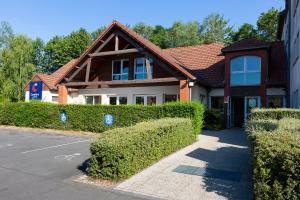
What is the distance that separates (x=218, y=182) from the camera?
20.7 feet

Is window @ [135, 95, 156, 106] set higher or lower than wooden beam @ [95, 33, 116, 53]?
lower

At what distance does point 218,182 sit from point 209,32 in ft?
162

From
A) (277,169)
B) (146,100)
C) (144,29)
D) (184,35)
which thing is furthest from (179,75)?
(144,29)

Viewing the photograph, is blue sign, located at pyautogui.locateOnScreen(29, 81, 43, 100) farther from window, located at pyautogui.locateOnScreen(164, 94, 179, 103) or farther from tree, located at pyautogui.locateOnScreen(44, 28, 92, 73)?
tree, located at pyautogui.locateOnScreen(44, 28, 92, 73)

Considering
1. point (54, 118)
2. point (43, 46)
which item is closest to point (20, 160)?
point (54, 118)

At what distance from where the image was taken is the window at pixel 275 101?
1786 centimetres

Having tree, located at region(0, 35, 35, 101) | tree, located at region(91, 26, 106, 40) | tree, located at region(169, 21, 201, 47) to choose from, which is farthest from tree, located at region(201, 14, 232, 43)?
tree, located at region(0, 35, 35, 101)

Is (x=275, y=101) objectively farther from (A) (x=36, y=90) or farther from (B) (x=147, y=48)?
(A) (x=36, y=90)

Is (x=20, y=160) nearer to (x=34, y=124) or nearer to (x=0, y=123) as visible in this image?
(x=34, y=124)

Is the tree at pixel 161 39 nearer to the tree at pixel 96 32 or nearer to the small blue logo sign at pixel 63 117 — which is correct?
the tree at pixel 96 32

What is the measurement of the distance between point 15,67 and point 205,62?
25415 millimetres

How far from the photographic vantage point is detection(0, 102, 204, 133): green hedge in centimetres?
1373

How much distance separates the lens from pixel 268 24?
37.2 meters

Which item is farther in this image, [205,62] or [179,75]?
[205,62]
